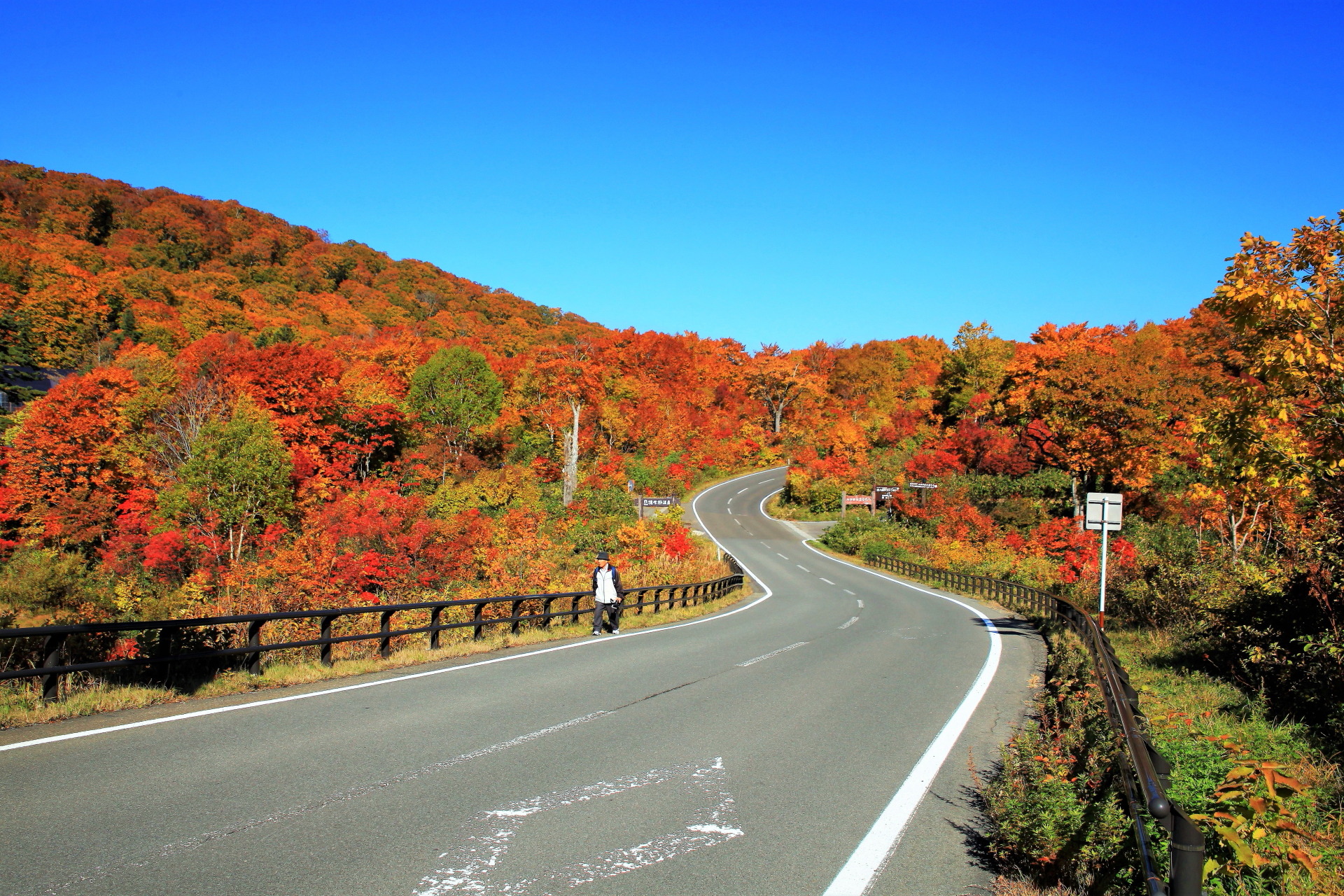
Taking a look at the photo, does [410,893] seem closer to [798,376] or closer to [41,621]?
[41,621]

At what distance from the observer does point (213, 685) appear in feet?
29.7

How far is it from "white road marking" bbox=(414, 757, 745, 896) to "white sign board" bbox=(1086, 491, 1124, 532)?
12.6 metres

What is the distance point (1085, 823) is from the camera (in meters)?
5.06

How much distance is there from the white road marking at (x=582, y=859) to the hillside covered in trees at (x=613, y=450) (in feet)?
23.9

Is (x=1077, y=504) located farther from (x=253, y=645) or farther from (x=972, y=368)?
(x=253, y=645)

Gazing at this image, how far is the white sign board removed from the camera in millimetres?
15930

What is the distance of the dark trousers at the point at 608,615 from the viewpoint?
16109 millimetres

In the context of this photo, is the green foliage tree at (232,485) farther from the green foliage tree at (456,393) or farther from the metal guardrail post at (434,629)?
the metal guardrail post at (434,629)

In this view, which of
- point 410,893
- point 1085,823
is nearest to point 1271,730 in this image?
point 1085,823

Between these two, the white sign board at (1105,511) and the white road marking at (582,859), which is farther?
the white sign board at (1105,511)

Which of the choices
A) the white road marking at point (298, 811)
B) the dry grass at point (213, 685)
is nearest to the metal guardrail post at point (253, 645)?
the dry grass at point (213, 685)

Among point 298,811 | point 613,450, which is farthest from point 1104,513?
point 613,450

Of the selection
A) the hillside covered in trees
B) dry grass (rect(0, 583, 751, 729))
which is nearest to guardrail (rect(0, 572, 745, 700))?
dry grass (rect(0, 583, 751, 729))

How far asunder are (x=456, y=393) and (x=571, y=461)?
13504 mm
